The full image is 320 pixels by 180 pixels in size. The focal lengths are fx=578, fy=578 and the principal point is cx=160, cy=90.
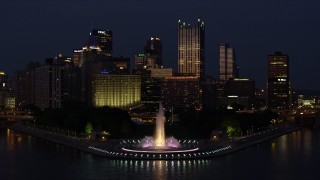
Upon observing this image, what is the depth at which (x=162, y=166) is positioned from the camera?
5231 cm

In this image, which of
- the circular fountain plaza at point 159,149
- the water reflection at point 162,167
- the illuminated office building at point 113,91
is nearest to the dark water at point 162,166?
the water reflection at point 162,167

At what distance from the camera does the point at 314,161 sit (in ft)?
187

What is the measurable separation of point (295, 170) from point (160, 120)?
61.3 feet

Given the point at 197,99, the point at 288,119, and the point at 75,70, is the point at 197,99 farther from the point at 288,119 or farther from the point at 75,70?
the point at 288,119

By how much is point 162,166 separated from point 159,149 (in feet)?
28.1

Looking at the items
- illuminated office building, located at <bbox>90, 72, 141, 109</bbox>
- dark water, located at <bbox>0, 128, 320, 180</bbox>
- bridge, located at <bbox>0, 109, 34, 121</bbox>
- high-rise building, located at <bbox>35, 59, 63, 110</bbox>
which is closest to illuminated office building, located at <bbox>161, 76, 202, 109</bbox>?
illuminated office building, located at <bbox>90, 72, 141, 109</bbox>

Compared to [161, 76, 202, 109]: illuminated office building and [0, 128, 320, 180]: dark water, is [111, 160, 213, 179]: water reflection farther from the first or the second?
[161, 76, 202, 109]: illuminated office building

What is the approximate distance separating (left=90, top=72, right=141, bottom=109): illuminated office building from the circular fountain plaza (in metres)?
105

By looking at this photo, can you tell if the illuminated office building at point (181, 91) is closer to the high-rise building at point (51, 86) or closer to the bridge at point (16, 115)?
the high-rise building at point (51, 86)

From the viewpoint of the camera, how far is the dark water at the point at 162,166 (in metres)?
48.3

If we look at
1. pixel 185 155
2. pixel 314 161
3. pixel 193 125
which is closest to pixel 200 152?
pixel 185 155

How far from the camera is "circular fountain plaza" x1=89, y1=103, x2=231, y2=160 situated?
190ft

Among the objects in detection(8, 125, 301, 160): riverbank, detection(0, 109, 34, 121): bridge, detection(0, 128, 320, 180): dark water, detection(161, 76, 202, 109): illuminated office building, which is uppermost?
detection(161, 76, 202, 109): illuminated office building

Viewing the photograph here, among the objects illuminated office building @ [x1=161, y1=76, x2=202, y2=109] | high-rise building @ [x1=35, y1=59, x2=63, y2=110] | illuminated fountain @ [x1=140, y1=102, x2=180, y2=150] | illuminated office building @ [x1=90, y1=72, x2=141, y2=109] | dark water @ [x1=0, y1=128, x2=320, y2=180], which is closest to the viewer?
dark water @ [x1=0, y1=128, x2=320, y2=180]
